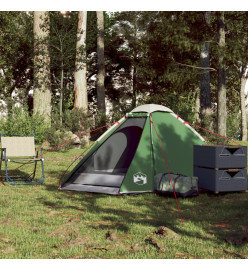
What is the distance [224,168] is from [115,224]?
2.74 m

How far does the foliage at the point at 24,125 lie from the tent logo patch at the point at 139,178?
394 inches

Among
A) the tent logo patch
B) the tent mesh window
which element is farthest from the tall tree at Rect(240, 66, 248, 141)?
the tent logo patch

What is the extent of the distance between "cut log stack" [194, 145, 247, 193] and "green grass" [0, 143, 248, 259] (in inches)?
8.0

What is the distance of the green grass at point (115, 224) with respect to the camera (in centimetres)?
434

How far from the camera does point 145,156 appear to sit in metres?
7.98

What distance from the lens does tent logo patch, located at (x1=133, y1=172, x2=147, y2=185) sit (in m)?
7.78

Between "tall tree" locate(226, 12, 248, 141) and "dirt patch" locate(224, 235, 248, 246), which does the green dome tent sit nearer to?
"dirt patch" locate(224, 235, 248, 246)

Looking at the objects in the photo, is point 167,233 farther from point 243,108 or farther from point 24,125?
point 243,108

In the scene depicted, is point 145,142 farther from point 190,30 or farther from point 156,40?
point 156,40

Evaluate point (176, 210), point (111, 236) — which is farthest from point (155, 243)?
point (176, 210)

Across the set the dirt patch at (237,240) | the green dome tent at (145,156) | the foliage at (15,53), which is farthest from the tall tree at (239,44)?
the foliage at (15,53)

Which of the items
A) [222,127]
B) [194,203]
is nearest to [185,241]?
[194,203]

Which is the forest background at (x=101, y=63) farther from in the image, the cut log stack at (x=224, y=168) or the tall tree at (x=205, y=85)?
the cut log stack at (x=224, y=168)

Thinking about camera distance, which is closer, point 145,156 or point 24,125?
point 145,156
